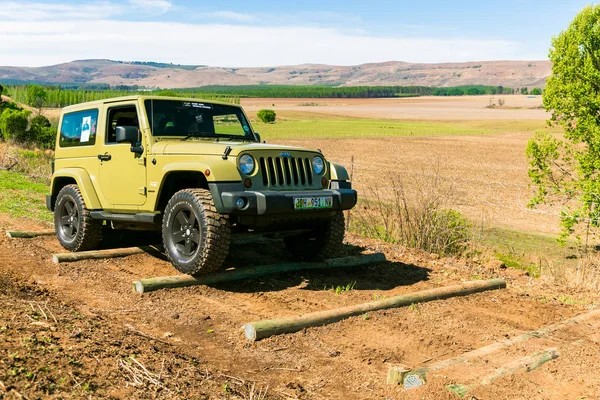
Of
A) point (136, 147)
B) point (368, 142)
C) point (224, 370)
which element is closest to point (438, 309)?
point (224, 370)

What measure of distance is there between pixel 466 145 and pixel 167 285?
2105 inches

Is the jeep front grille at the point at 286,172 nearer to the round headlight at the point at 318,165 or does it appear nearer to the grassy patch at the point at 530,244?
the round headlight at the point at 318,165

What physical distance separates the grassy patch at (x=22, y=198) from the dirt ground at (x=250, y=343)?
3.31 m

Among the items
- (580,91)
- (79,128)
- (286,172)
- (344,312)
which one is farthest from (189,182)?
(580,91)

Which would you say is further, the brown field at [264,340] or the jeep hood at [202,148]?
the jeep hood at [202,148]

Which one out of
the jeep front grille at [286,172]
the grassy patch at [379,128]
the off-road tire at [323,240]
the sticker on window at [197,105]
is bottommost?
the grassy patch at [379,128]

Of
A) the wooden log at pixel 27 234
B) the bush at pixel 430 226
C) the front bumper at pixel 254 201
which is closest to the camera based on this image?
the front bumper at pixel 254 201

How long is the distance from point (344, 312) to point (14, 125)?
30.9m

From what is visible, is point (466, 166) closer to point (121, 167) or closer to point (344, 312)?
point (121, 167)

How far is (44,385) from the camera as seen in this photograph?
396 cm

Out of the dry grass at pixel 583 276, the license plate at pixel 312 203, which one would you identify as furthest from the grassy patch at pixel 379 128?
the license plate at pixel 312 203

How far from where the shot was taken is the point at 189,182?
7617 millimetres

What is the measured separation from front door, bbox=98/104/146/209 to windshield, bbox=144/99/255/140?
316 millimetres

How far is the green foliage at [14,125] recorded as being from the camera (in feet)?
105
